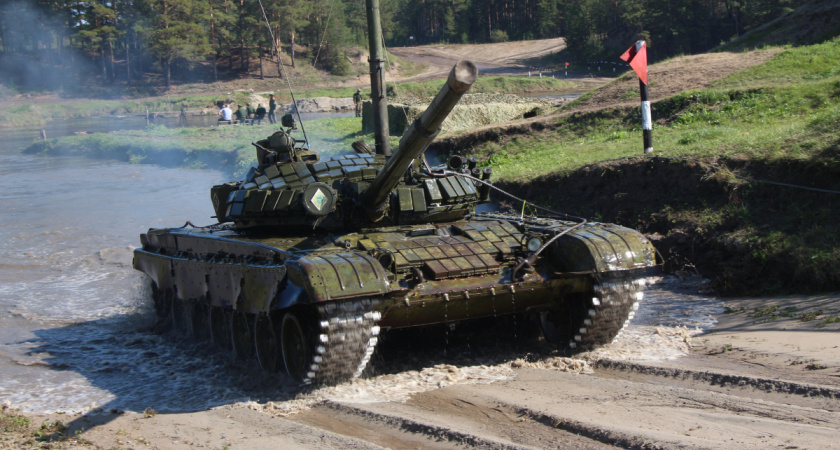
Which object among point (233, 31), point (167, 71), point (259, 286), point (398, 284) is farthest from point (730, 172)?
point (167, 71)

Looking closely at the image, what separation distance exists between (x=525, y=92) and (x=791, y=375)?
3837 centimetres

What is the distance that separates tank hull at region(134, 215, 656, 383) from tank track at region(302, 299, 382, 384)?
0.01 m

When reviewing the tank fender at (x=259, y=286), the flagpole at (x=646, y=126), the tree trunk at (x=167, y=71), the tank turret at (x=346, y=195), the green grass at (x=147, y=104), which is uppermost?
the tree trunk at (x=167, y=71)

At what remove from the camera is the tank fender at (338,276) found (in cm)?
734

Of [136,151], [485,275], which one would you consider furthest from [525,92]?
[485,275]

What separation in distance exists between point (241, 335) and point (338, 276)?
3053mm

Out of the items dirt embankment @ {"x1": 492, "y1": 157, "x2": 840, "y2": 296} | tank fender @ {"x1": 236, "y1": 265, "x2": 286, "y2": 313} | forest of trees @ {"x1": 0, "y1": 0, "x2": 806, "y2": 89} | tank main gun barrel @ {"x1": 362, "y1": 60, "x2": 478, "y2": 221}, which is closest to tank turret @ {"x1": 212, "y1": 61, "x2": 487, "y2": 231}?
tank main gun barrel @ {"x1": 362, "y1": 60, "x2": 478, "y2": 221}

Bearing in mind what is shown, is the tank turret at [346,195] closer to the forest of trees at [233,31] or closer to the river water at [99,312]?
the river water at [99,312]

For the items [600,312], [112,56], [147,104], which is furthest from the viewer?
[112,56]

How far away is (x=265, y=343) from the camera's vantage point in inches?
364

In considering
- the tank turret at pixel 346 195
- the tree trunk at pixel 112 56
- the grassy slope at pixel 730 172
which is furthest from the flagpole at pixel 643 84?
the tree trunk at pixel 112 56

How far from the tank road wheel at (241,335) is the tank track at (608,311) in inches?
150

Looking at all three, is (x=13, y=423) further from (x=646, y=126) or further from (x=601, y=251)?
(x=646, y=126)

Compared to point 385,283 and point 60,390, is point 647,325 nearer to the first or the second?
point 385,283
